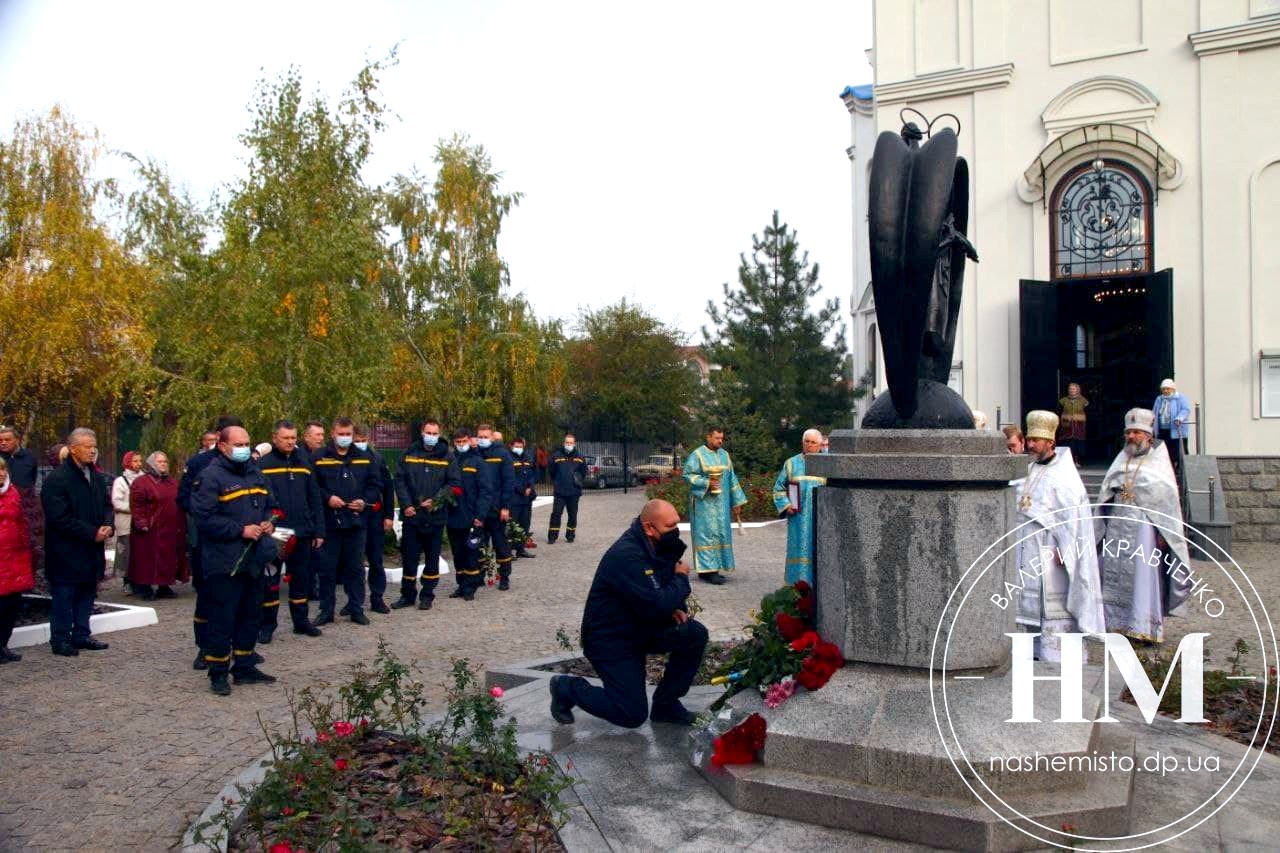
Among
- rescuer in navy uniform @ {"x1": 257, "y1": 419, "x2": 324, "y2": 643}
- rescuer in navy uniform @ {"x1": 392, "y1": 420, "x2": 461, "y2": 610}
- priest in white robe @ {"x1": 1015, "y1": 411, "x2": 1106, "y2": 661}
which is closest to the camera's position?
priest in white robe @ {"x1": 1015, "y1": 411, "x2": 1106, "y2": 661}

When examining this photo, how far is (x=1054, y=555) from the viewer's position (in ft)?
25.3

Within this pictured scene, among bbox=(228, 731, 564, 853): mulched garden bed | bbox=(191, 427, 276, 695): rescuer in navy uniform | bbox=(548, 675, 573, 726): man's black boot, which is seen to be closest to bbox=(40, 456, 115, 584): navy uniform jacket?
bbox=(191, 427, 276, 695): rescuer in navy uniform

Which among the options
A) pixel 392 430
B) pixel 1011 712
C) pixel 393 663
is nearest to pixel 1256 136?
pixel 1011 712

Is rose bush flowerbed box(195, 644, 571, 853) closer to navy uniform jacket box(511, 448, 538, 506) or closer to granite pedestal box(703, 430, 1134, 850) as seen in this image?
granite pedestal box(703, 430, 1134, 850)

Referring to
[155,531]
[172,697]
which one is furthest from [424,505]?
[172,697]

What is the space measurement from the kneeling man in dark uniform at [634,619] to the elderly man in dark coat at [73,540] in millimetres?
5339

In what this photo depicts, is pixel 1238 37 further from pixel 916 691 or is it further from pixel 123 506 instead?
pixel 123 506

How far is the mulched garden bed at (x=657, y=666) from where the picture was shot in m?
7.13

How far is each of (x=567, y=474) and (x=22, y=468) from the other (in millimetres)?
8560

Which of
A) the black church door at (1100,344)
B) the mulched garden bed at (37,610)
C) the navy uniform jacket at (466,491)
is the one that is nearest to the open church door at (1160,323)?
the black church door at (1100,344)

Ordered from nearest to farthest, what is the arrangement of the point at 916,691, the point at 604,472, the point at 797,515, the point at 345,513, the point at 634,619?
the point at 916,691
the point at 634,619
the point at 345,513
the point at 797,515
the point at 604,472

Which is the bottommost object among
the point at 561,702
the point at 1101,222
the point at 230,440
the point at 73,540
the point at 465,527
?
the point at 561,702

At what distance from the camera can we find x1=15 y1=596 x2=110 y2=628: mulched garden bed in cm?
1006

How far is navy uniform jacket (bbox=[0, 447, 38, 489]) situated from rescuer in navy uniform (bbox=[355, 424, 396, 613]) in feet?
12.8
